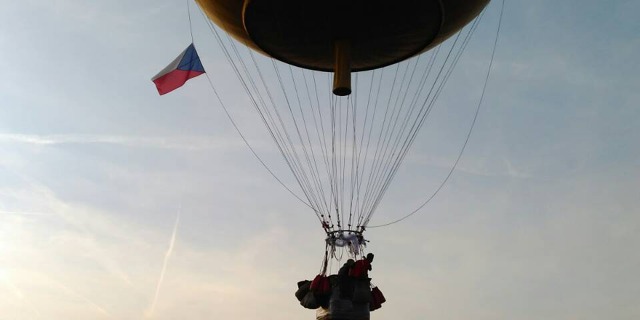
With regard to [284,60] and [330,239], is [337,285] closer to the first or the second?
[330,239]

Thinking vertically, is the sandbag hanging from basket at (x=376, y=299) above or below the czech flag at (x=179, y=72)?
below

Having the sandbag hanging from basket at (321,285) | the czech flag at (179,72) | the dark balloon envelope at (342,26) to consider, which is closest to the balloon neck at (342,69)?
the dark balloon envelope at (342,26)

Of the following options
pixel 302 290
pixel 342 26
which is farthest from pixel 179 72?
pixel 302 290

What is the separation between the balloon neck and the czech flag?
8589 mm

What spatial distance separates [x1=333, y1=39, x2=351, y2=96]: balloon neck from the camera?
726 inches

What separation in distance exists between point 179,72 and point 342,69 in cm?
940

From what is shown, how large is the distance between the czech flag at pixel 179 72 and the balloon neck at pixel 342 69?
8589 millimetres

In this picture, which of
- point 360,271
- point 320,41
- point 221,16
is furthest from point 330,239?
point 221,16

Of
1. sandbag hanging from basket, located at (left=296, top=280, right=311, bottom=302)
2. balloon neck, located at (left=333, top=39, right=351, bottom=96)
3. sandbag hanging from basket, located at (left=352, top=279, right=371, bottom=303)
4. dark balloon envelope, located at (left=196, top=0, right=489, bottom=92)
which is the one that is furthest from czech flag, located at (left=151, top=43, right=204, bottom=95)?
sandbag hanging from basket, located at (left=352, top=279, right=371, bottom=303)

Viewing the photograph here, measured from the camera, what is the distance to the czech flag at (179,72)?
79.6 feet

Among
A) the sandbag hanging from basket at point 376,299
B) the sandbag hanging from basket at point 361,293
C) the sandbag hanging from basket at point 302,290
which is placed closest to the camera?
the sandbag hanging from basket at point 361,293

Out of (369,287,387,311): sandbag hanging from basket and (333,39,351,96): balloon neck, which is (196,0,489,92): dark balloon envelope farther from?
(369,287,387,311): sandbag hanging from basket

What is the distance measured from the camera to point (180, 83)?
24453 millimetres

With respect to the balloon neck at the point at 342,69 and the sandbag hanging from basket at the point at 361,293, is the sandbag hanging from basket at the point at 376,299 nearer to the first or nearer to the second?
the sandbag hanging from basket at the point at 361,293
